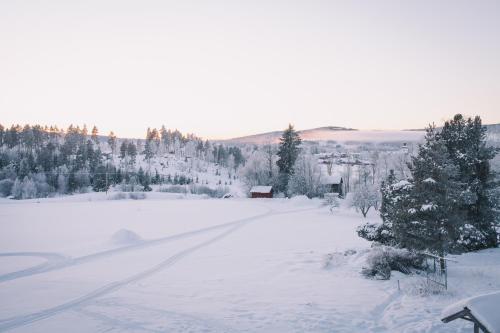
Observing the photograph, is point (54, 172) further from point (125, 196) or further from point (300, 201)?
point (300, 201)

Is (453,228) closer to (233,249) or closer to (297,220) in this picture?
(233,249)

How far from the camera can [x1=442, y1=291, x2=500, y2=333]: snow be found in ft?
20.3

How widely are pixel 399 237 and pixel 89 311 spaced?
15108 millimetres

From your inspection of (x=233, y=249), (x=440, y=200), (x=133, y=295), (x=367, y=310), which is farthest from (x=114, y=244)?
(x=440, y=200)

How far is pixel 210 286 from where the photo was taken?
1645 centimetres

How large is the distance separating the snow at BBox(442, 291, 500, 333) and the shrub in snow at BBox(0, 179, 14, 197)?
109m

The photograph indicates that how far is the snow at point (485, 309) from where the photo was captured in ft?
20.3

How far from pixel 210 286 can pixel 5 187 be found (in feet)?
326

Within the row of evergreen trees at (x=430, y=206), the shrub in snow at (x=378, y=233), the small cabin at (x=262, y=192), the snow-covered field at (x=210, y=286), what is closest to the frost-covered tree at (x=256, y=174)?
the small cabin at (x=262, y=192)

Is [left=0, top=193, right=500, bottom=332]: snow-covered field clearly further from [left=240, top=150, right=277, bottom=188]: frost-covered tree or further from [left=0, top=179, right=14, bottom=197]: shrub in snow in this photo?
[left=0, top=179, right=14, bottom=197]: shrub in snow

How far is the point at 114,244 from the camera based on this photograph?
26.6 m

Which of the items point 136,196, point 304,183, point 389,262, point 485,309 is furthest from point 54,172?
point 485,309

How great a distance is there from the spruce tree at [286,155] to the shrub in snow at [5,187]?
7274 centimetres

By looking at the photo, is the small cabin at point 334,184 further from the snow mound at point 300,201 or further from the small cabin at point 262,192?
the snow mound at point 300,201
